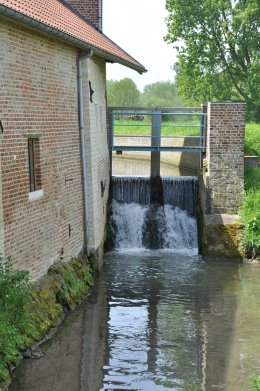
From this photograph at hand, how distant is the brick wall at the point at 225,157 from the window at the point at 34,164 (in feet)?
22.5

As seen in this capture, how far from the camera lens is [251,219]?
15.1m

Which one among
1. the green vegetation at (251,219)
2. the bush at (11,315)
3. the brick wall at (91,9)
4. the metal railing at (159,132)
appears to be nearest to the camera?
the bush at (11,315)

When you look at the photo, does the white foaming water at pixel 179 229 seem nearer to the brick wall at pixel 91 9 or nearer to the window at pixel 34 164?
the brick wall at pixel 91 9

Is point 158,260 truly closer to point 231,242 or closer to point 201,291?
point 231,242

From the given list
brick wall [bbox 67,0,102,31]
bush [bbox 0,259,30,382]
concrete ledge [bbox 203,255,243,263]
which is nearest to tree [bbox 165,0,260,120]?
brick wall [bbox 67,0,102,31]

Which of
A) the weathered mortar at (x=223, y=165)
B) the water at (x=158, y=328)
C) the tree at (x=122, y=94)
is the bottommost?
the water at (x=158, y=328)

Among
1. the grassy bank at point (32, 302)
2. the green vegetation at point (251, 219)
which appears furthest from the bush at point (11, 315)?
the green vegetation at point (251, 219)

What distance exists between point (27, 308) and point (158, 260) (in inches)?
268

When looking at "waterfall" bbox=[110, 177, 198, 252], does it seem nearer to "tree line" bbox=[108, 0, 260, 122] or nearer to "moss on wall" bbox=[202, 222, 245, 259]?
"moss on wall" bbox=[202, 222, 245, 259]

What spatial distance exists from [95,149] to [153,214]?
438 centimetres

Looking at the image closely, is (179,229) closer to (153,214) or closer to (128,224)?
(153,214)

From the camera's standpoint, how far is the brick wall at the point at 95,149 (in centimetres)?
1270

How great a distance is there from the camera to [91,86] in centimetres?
1320

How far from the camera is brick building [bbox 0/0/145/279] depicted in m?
8.73
